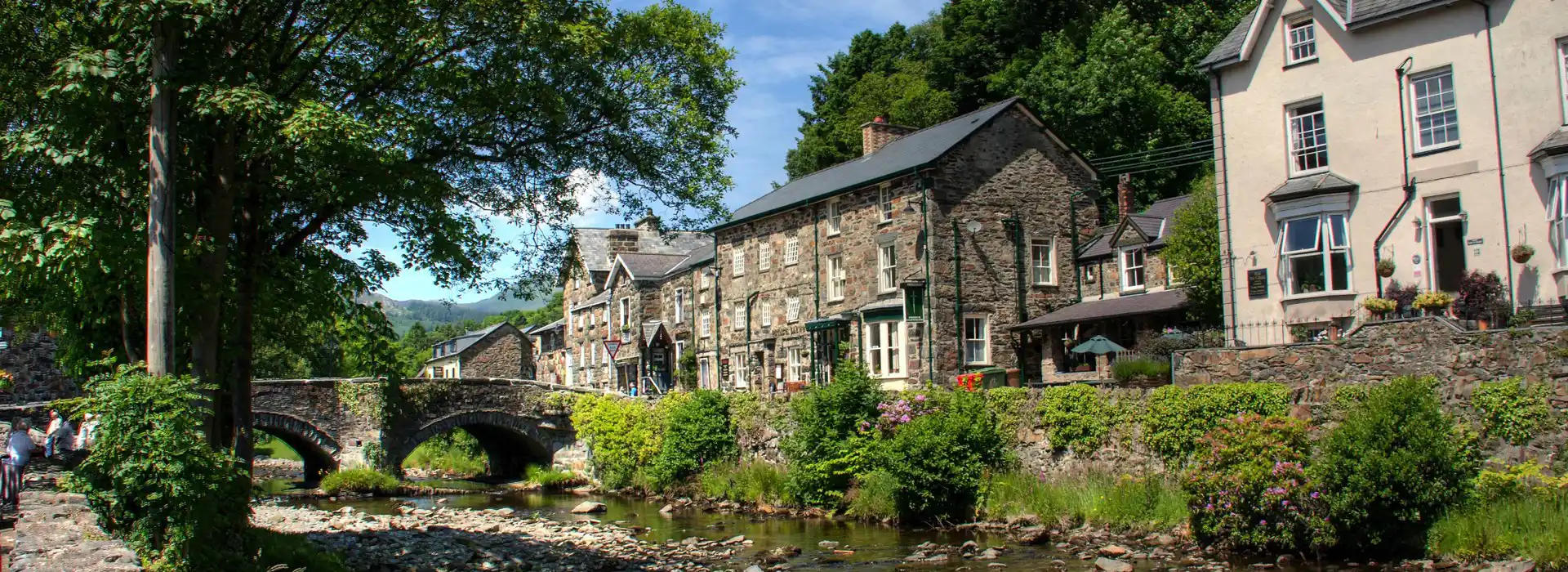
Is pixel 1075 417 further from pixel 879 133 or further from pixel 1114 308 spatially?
pixel 879 133

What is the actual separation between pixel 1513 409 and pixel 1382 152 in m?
7.01

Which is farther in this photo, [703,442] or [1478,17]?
[703,442]

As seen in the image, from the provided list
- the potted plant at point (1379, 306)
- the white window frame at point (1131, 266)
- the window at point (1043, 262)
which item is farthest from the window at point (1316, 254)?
the window at point (1043, 262)

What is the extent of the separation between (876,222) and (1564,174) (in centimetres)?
1801

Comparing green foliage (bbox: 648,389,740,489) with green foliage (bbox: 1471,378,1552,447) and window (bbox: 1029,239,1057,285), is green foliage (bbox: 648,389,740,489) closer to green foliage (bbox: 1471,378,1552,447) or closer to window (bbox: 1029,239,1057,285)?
window (bbox: 1029,239,1057,285)

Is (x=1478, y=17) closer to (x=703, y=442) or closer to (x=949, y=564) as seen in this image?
(x=949, y=564)

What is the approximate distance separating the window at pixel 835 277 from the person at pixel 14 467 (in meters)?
23.0

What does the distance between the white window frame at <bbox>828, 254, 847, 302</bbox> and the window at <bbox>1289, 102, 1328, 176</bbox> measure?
48.3ft

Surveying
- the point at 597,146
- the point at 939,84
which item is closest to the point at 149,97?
the point at 597,146

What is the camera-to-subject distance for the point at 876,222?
33.7 metres

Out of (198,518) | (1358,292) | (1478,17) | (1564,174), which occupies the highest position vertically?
(1478,17)

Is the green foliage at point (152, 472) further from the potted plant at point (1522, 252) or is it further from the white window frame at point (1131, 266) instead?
the white window frame at point (1131, 266)

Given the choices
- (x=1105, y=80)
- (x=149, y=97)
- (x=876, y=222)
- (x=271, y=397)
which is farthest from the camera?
(x=1105, y=80)

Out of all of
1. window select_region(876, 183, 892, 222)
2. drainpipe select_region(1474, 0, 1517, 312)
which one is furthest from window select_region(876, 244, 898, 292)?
drainpipe select_region(1474, 0, 1517, 312)
